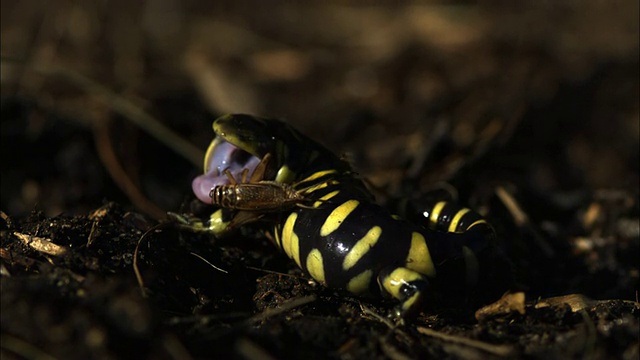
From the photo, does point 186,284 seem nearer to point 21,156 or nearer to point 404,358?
point 404,358

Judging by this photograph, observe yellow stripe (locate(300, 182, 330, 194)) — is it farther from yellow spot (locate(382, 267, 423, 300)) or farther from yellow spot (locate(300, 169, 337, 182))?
yellow spot (locate(382, 267, 423, 300))

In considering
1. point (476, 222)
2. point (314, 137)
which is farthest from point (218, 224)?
point (314, 137)

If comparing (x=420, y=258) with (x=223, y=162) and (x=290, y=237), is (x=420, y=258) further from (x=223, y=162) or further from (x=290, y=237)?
(x=223, y=162)

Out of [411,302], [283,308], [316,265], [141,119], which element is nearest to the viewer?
[411,302]

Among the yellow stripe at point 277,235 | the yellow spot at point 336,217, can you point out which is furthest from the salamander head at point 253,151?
the yellow spot at point 336,217

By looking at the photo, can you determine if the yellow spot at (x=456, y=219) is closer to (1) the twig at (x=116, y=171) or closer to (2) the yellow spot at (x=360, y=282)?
(2) the yellow spot at (x=360, y=282)

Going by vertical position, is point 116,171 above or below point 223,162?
below
